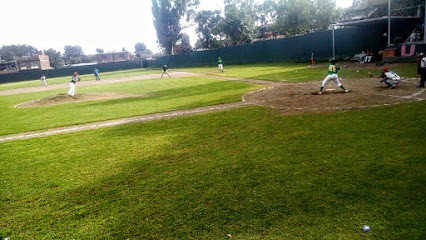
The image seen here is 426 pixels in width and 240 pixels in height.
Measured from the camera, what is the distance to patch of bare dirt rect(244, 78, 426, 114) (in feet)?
34.8

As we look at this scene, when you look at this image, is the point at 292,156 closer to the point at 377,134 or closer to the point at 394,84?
the point at 377,134

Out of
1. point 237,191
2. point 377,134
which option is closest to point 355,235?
point 237,191

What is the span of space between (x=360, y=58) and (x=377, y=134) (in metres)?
24.4

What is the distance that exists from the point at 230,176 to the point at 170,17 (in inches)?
3013

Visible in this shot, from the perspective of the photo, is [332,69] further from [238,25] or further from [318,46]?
[238,25]

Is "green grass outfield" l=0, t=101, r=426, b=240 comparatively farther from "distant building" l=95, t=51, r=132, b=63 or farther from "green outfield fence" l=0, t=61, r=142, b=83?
"distant building" l=95, t=51, r=132, b=63

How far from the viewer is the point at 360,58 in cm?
2822

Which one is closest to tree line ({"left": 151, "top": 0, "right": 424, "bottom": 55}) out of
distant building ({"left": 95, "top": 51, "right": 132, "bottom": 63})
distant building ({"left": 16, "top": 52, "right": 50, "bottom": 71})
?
distant building ({"left": 95, "top": 51, "right": 132, "bottom": 63})

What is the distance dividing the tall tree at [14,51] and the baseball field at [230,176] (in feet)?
494

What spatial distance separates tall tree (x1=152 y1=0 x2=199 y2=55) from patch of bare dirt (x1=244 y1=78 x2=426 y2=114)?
6707cm

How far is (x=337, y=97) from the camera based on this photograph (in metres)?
12.2

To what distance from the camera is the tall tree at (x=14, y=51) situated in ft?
430

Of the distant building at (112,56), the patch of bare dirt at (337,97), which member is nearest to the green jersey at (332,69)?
the patch of bare dirt at (337,97)

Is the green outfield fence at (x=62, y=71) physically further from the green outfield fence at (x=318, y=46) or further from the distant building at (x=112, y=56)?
the distant building at (x=112, y=56)
